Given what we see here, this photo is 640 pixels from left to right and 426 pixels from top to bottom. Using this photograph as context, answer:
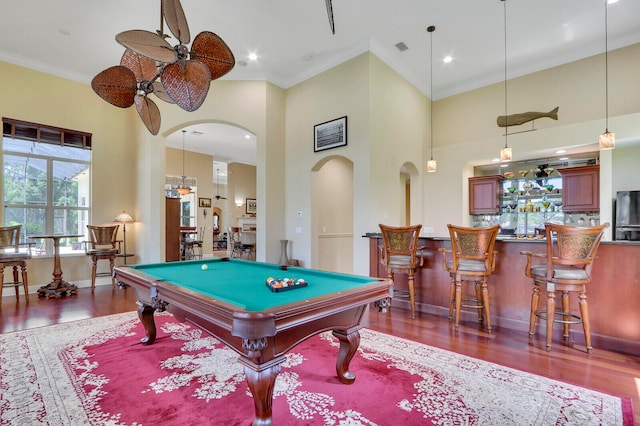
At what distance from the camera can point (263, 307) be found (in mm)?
1509

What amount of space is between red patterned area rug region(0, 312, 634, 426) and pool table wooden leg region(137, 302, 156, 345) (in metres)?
0.07

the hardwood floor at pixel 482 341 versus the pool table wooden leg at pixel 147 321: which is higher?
the pool table wooden leg at pixel 147 321

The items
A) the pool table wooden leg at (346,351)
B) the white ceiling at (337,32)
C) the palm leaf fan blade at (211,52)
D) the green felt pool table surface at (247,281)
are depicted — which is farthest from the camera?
the white ceiling at (337,32)

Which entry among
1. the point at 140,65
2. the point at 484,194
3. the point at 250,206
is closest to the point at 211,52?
the point at 140,65

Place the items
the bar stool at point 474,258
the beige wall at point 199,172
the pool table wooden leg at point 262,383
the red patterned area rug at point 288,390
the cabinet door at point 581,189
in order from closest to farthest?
1. the pool table wooden leg at point 262,383
2. the red patterned area rug at point 288,390
3. the bar stool at point 474,258
4. the cabinet door at point 581,189
5. the beige wall at point 199,172

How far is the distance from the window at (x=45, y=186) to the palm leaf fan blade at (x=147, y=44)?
15.3 feet

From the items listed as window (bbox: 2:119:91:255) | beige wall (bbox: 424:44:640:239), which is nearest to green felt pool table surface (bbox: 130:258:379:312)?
window (bbox: 2:119:91:255)

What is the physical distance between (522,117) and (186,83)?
5.73 metres

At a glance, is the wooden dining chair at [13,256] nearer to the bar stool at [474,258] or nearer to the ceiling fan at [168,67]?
the ceiling fan at [168,67]

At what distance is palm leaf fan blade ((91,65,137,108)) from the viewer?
283 cm

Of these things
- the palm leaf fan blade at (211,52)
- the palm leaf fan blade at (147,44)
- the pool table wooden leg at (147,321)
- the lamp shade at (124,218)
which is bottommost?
the pool table wooden leg at (147,321)

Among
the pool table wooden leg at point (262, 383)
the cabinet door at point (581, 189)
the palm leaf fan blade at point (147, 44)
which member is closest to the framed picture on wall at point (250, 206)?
the cabinet door at point (581, 189)

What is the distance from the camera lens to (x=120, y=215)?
6.02 meters

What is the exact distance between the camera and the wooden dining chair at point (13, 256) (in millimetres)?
4414
